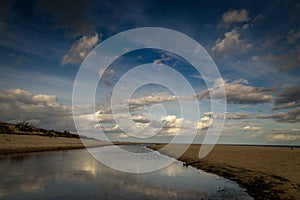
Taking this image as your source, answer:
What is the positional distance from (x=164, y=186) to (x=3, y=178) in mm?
16371

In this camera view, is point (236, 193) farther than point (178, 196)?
Yes

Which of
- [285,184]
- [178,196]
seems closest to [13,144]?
[178,196]

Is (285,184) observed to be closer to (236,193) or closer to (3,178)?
(236,193)

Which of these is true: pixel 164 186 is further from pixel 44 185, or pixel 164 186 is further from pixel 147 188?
pixel 44 185

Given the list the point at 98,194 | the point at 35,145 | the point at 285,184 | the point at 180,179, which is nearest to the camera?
the point at 98,194

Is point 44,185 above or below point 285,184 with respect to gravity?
below

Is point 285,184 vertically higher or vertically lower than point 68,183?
higher

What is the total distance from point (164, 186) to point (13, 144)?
55.4 m

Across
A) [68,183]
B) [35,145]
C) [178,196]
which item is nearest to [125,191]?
[178,196]

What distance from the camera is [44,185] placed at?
21.5 m

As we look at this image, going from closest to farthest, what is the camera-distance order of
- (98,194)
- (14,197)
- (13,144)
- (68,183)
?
(14,197)
(98,194)
(68,183)
(13,144)

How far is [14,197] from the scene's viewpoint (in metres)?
16.9

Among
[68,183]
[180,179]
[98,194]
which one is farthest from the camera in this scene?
[180,179]

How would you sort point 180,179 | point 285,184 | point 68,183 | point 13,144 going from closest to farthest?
point 285,184 < point 68,183 < point 180,179 < point 13,144
